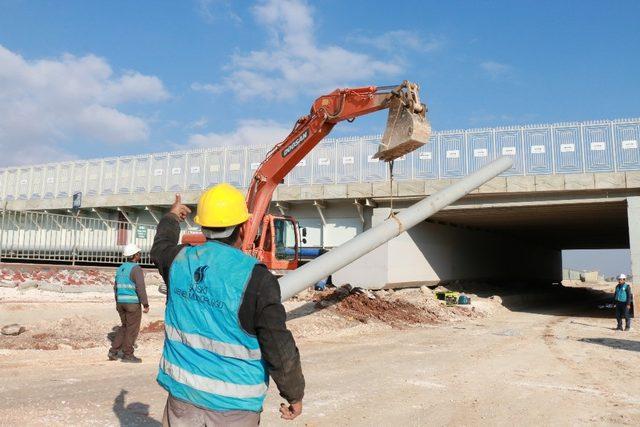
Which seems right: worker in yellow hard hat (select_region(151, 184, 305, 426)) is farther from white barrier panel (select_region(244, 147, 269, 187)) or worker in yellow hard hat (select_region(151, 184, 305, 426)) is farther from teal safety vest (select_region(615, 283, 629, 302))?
white barrier panel (select_region(244, 147, 269, 187))

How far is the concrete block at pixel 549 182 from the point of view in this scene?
58.1 ft

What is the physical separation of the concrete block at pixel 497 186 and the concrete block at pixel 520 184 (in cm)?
14

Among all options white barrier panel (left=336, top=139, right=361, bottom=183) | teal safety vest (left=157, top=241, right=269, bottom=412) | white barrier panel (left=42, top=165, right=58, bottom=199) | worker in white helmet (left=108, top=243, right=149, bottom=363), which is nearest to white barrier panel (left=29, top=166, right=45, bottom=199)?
white barrier panel (left=42, top=165, right=58, bottom=199)

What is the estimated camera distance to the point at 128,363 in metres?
8.46

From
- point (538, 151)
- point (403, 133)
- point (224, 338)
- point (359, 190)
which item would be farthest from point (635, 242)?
point (224, 338)

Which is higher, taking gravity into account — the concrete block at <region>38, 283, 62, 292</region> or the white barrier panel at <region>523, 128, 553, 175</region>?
the white barrier panel at <region>523, 128, 553, 175</region>

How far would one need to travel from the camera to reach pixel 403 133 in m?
8.84

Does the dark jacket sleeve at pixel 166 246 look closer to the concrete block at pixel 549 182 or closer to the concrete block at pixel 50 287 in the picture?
the concrete block at pixel 50 287

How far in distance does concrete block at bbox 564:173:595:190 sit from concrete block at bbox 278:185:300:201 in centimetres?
976

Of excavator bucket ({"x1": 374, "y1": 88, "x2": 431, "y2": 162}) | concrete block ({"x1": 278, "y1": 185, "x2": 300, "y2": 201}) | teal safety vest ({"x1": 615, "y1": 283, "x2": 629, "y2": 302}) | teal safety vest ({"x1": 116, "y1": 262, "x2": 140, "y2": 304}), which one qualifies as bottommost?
teal safety vest ({"x1": 615, "y1": 283, "x2": 629, "y2": 302})

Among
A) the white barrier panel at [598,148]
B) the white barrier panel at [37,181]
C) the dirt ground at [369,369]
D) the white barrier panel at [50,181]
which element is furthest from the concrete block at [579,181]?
the white barrier panel at [37,181]

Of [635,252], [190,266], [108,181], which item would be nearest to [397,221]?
[190,266]

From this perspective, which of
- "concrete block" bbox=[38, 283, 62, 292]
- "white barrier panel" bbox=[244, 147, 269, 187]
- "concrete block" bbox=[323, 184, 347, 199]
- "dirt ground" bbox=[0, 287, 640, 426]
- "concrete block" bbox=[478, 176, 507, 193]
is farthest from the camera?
"white barrier panel" bbox=[244, 147, 269, 187]

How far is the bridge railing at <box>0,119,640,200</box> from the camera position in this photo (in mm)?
17594
